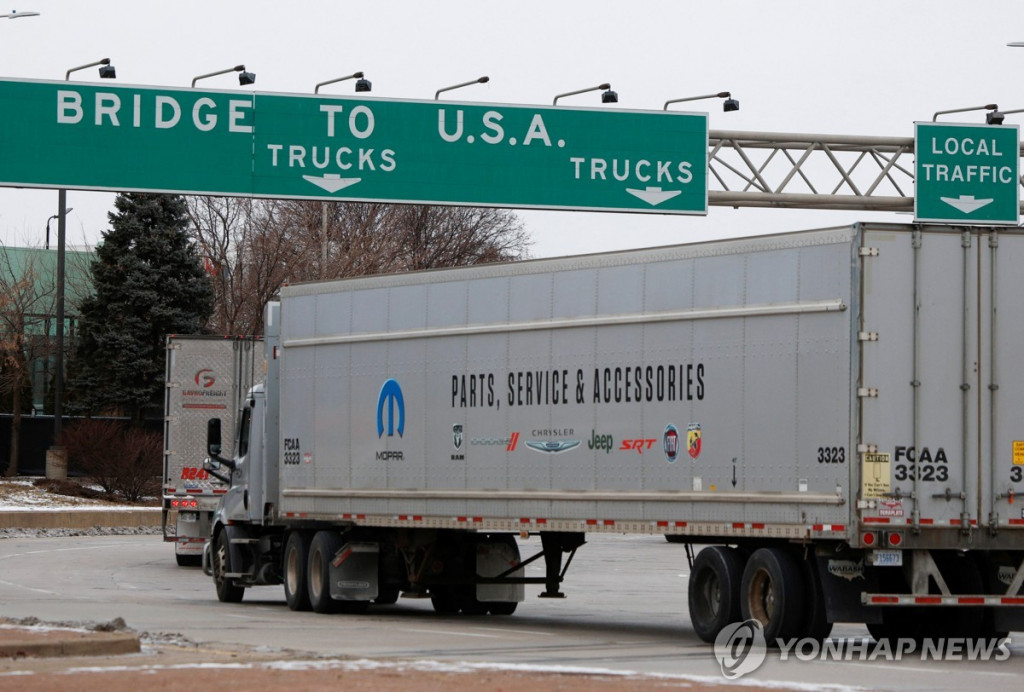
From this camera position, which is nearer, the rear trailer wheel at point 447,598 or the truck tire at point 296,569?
the truck tire at point 296,569

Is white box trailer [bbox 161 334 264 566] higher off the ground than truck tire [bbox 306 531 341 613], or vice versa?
white box trailer [bbox 161 334 264 566]

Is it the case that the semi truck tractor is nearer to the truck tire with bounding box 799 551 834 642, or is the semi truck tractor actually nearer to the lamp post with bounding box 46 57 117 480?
the truck tire with bounding box 799 551 834 642

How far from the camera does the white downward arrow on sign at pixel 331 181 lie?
24.3 meters

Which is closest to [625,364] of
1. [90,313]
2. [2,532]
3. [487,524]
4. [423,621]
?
[487,524]

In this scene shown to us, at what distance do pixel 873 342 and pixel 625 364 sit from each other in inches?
124

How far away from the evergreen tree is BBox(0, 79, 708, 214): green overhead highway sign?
3511 centimetres

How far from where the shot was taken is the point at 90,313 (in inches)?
2350

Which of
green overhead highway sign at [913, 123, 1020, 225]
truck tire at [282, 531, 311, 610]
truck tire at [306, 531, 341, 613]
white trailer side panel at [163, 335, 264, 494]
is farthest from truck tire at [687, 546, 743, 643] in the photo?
white trailer side panel at [163, 335, 264, 494]

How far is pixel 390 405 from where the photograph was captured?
21609mm

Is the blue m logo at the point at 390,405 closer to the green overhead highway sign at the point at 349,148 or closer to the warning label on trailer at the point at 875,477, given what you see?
the green overhead highway sign at the point at 349,148

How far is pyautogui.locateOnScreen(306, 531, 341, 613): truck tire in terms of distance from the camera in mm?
21750

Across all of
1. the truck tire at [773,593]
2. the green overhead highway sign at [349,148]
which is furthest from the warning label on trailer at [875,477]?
the green overhead highway sign at [349,148]

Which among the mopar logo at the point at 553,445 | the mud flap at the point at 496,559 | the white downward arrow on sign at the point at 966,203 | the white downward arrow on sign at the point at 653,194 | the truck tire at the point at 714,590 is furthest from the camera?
the white downward arrow on sign at the point at 966,203

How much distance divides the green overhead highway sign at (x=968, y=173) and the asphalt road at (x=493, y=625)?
282 inches
